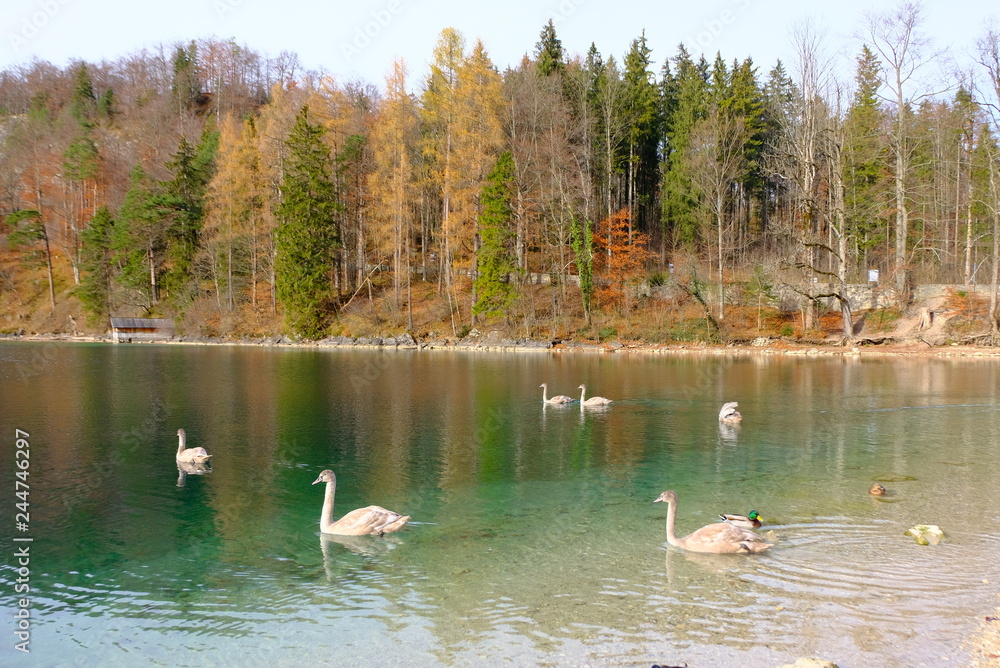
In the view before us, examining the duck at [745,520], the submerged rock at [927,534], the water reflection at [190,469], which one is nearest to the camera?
the submerged rock at [927,534]

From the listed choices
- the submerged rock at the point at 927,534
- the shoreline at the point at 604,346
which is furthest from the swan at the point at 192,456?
the shoreline at the point at 604,346

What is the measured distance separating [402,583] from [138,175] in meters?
59.0

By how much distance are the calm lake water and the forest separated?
77.3 ft

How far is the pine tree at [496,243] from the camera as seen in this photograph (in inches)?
1720

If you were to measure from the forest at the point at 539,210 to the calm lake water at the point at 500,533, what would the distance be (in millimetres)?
23553

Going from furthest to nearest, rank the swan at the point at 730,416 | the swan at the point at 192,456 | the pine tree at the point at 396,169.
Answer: the pine tree at the point at 396,169 → the swan at the point at 730,416 → the swan at the point at 192,456

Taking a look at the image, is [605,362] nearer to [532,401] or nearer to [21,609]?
[532,401]

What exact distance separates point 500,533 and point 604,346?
31.7m

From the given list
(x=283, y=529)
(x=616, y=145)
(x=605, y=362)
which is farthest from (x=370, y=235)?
(x=283, y=529)

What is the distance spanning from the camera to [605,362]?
3372 cm

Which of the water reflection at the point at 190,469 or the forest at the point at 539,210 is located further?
the forest at the point at 539,210

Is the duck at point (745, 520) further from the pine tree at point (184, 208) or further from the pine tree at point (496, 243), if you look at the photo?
the pine tree at point (184, 208)

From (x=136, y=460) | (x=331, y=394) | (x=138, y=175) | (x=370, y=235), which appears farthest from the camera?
(x=138, y=175)

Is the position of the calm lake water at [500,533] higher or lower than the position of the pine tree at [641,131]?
lower
